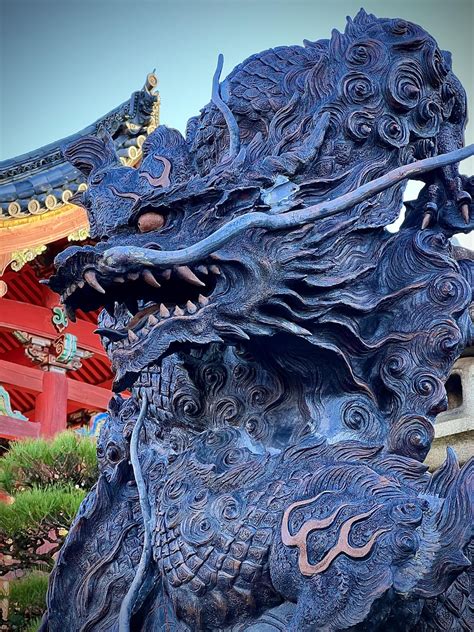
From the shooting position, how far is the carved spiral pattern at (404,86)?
3162mm

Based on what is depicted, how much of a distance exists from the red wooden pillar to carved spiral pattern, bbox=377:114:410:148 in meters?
7.24

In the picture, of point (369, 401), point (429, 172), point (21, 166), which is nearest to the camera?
point (369, 401)

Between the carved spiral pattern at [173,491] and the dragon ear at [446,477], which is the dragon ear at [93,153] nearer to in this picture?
→ the carved spiral pattern at [173,491]

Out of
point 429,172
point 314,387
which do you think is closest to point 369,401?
point 314,387

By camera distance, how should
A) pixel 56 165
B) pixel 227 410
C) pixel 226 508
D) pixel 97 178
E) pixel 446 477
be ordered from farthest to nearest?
Answer: pixel 56 165
pixel 97 178
pixel 227 410
pixel 226 508
pixel 446 477

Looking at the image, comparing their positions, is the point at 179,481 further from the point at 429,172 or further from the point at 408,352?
the point at 429,172

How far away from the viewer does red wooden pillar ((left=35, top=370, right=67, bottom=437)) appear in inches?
391

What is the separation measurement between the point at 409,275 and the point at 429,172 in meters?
0.37

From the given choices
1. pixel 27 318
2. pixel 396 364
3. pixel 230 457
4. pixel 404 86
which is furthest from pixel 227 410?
pixel 27 318

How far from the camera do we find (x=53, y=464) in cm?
643

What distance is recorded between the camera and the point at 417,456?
286cm

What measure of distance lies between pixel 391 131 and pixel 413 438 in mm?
978

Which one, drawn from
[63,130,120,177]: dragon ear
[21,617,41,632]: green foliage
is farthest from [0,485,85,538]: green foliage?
[63,130,120,177]: dragon ear

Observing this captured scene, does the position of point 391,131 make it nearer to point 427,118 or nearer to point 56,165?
point 427,118
